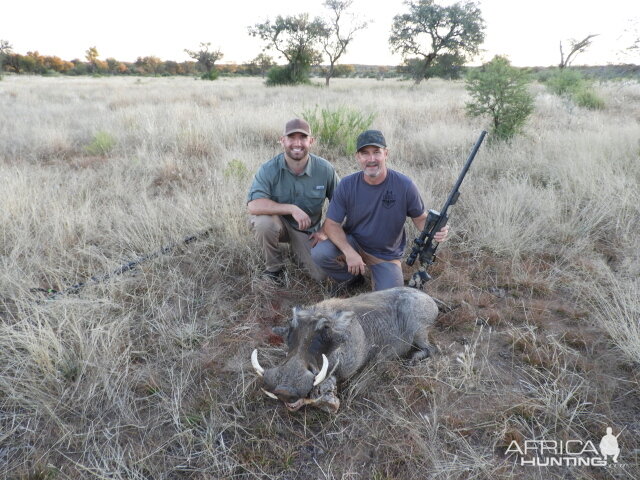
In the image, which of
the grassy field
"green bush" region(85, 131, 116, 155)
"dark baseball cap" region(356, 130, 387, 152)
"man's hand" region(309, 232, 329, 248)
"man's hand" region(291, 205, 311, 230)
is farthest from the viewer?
"green bush" region(85, 131, 116, 155)

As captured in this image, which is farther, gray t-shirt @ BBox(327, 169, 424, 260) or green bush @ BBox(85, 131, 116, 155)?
green bush @ BBox(85, 131, 116, 155)

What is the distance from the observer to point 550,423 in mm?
2553

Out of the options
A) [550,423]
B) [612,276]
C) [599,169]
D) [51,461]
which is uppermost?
[599,169]

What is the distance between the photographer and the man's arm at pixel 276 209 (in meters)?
4.18

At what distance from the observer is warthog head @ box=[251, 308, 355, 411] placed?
2.25 metres

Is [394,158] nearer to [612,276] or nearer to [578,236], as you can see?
→ [578,236]

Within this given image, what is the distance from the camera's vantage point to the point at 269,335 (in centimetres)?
349

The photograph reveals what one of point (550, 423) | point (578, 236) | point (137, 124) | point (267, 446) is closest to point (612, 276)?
point (578, 236)

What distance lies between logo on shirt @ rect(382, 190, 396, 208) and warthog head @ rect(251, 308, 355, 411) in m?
1.50

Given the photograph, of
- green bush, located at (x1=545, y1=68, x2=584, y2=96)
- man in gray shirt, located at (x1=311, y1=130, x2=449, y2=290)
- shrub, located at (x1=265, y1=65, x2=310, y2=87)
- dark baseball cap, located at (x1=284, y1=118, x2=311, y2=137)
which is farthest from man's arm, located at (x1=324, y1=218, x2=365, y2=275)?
shrub, located at (x1=265, y1=65, x2=310, y2=87)

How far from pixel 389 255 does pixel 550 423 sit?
2080 millimetres

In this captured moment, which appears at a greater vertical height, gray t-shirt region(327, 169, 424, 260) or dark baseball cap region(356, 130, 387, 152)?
dark baseball cap region(356, 130, 387, 152)

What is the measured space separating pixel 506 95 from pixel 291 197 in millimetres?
6134

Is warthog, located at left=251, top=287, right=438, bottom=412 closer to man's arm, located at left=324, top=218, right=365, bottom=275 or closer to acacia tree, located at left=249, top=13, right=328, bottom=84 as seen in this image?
man's arm, located at left=324, top=218, right=365, bottom=275
